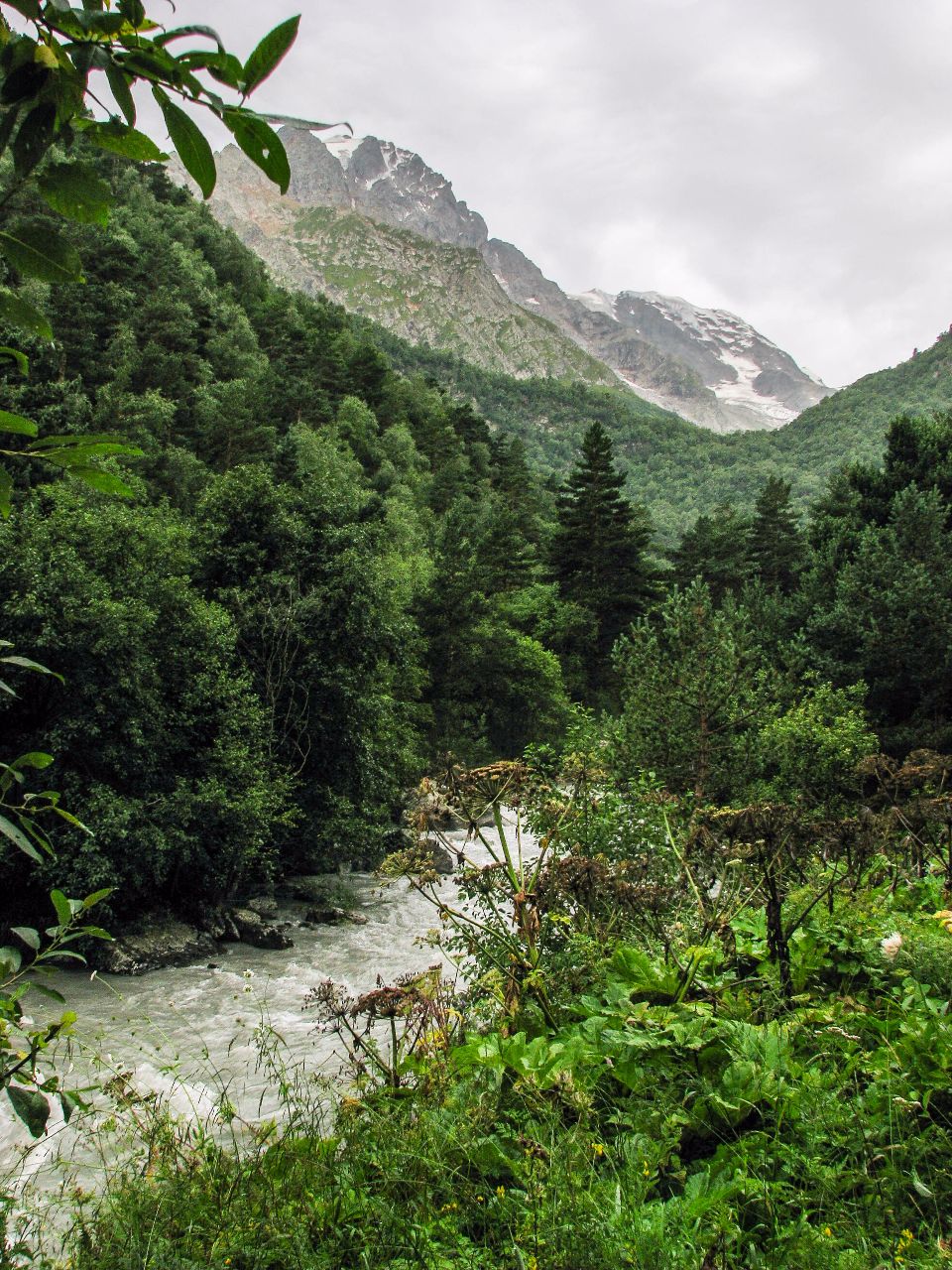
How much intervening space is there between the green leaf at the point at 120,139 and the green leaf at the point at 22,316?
244 millimetres

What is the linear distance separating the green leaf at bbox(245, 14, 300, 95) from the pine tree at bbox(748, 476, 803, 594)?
4614 centimetres

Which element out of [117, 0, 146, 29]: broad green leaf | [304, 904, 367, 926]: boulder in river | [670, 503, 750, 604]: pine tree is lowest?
[304, 904, 367, 926]: boulder in river

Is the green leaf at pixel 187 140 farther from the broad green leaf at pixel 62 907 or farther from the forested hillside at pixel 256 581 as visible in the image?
the broad green leaf at pixel 62 907

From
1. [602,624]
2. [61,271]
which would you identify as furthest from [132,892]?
[602,624]

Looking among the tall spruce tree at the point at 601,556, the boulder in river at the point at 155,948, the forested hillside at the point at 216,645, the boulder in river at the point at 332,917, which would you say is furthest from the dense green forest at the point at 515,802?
the boulder in river at the point at 332,917

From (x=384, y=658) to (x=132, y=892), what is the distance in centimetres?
863

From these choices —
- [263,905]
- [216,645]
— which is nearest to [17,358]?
[216,645]

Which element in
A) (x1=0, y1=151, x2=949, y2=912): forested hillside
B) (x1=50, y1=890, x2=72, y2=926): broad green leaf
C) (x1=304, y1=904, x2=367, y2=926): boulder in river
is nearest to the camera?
(x1=50, y1=890, x2=72, y2=926): broad green leaf

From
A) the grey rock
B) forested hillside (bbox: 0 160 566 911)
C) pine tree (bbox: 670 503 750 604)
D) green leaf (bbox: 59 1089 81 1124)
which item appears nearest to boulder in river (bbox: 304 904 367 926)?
the grey rock

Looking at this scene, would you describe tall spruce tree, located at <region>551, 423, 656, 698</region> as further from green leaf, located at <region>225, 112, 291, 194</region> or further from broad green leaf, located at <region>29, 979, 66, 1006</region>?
green leaf, located at <region>225, 112, 291, 194</region>

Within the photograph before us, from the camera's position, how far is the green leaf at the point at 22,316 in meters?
1.08

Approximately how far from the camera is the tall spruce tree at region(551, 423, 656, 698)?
3956 centimetres

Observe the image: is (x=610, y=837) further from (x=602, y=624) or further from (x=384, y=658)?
(x=602, y=624)

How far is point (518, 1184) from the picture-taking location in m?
2.83
